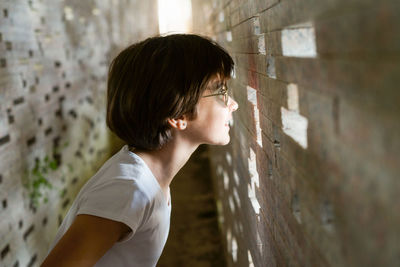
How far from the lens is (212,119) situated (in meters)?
1.47

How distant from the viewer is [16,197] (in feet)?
9.28

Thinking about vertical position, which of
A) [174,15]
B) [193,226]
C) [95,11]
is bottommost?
[193,226]

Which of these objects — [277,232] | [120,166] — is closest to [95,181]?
[120,166]

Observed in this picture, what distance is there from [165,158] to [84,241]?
0.49m

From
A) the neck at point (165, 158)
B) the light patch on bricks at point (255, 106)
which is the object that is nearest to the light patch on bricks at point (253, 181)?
the light patch on bricks at point (255, 106)

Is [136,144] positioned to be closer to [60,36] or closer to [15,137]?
[15,137]

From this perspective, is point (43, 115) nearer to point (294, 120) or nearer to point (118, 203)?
point (118, 203)

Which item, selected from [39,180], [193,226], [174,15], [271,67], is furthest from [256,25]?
[174,15]

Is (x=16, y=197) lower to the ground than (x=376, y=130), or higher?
lower

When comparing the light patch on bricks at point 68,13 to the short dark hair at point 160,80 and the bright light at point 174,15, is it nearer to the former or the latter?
the short dark hair at point 160,80

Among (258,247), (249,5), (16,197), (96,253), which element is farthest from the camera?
(16,197)

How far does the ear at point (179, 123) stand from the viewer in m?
1.43

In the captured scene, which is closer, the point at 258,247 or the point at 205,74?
the point at 205,74

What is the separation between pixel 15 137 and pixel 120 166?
1841 mm
